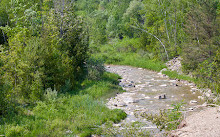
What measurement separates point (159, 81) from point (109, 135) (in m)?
11.8

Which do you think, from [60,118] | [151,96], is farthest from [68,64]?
[60,118]

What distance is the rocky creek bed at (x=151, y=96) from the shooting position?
12.0m

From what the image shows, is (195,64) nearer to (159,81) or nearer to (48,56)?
(159,81)

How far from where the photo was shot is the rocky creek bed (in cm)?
1199

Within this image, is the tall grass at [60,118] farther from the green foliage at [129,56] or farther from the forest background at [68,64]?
the green foliage at [129,56]

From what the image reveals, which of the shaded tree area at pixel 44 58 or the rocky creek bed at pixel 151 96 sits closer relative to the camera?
the shaded tree area at pixel 44 58

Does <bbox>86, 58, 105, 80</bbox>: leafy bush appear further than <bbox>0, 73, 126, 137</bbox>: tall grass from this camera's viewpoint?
Yes

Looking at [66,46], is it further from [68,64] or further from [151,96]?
[151,96]

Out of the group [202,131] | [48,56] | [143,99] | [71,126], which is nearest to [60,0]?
[48,56]

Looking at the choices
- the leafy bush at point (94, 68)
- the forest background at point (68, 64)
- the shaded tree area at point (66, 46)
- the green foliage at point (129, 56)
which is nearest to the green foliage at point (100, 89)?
the forest background at point (68, 64)

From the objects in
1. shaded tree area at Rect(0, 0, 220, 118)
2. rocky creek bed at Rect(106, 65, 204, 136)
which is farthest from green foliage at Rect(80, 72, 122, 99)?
shaded tree area at Rect(0, 0, 220, 118)

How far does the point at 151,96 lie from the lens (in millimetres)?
15250

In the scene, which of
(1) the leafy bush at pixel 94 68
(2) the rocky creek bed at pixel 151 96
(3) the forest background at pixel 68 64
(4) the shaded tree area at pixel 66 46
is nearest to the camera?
(3) the forest background at pixel 68 64

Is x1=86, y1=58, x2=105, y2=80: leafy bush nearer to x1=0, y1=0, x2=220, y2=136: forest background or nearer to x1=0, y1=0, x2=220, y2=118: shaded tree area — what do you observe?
x1=0, y1=0, x2=220, y2=136: forest background
